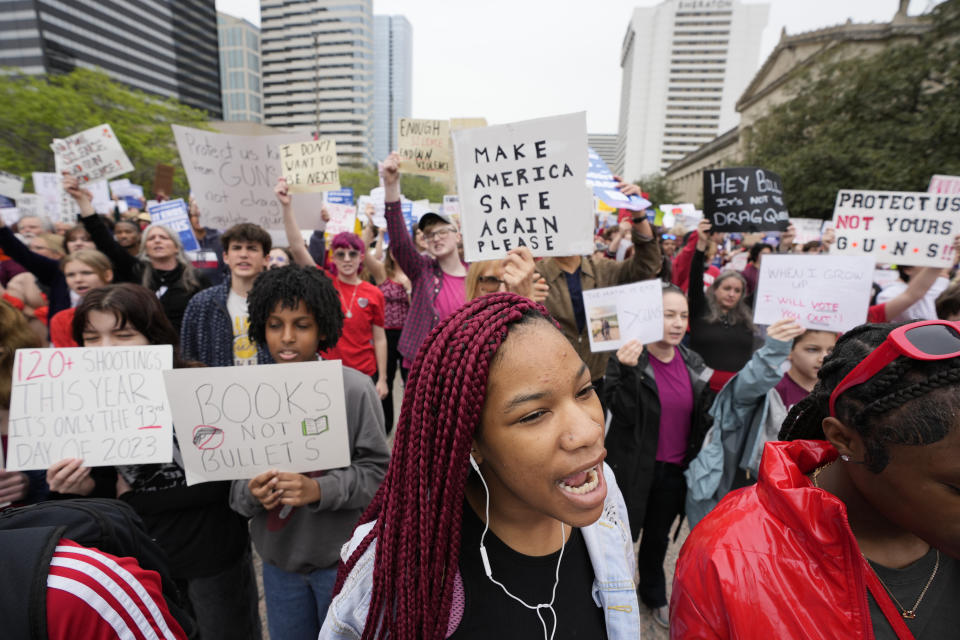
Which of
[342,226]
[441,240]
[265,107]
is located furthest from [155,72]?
[441,240]

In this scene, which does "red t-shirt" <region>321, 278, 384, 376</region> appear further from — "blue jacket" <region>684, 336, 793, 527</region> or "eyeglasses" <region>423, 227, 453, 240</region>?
"blue jacket" <region>684, 336, 793, 527</region>

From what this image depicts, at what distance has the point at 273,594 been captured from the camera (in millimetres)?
1920

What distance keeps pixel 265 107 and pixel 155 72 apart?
121ft

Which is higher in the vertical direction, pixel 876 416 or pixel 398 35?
pixel 398 35

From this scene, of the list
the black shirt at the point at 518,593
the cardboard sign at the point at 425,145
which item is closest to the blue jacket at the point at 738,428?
the black shirt at the point at 518,593

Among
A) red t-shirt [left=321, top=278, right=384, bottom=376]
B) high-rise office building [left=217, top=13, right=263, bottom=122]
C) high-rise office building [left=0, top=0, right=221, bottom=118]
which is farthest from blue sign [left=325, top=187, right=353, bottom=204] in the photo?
high-rise office building [left=217, top=13, right=263, bottom=122]

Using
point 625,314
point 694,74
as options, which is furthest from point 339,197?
point 694,74

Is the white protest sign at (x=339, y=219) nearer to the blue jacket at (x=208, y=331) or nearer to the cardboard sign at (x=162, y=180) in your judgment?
the cardboard sign at (x=162, y=180)

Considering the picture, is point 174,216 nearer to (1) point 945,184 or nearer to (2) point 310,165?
(2) point 310,165

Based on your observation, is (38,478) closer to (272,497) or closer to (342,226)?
(272,497)

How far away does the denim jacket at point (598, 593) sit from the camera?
1.17 meters

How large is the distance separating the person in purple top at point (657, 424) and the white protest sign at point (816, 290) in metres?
0.54

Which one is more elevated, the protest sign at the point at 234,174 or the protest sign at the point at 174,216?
the protest sign at the point at 234,174

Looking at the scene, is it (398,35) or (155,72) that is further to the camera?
(398,35)
